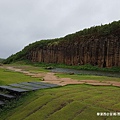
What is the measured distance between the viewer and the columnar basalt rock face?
19.2m

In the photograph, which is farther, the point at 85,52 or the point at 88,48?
the point at 85,52

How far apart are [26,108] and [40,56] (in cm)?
2638

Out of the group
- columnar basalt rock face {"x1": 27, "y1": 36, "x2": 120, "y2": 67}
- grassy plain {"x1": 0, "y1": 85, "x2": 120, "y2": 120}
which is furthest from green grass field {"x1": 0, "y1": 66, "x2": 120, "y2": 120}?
columnar basalt rock face {"x1": 27, "y1": 36, "x2": 120, "y2": 67}

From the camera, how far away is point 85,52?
73.9 ft

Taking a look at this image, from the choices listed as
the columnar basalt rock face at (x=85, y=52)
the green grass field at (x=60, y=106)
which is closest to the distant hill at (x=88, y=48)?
the columnar basalt rock face at (x=85, y=52)

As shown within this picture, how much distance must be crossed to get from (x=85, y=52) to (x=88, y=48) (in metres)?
0.58

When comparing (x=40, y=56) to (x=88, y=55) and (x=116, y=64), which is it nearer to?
(x=88, y=55)

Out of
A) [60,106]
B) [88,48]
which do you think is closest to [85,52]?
[88,48]

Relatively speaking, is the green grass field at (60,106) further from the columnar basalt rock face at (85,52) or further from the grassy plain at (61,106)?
the columnar basalt rock face at (85,52)

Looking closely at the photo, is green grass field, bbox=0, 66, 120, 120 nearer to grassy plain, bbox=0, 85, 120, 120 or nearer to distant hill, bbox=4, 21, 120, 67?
grassy plain, bbox=0, 85, 120, 120

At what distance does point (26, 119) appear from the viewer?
459 centimetres

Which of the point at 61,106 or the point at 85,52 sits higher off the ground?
the point at 85,52

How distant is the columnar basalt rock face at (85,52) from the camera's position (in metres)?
19.2

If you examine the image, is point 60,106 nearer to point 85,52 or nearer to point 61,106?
point 61,106
